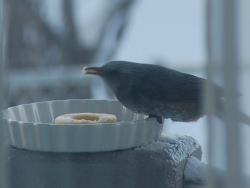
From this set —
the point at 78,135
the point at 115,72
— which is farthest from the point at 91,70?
the point at 78,135

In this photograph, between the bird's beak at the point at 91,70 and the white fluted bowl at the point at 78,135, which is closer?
the white fluted bowl at the point at 78,135

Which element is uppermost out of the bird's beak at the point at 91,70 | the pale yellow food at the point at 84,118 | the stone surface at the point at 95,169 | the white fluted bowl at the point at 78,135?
the bird's beak at the point at 91,70

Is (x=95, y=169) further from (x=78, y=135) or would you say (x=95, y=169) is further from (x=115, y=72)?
(x=115, y=72)

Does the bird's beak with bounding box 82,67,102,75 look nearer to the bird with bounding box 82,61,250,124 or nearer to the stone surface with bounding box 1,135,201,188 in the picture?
the bird with bounding box 82,61,250,124

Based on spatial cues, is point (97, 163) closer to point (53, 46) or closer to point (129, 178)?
point (129, 178)

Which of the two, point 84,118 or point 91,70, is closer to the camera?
point 84,118

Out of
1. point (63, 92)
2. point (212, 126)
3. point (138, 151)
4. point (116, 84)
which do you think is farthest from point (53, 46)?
point (212, 126)

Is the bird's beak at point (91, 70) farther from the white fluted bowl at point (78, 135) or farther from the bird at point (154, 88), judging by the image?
the white fluted bowl at point (78, 135)

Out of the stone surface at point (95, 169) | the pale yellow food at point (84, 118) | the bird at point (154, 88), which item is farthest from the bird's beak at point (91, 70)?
the stone surface at point (95, 169)
